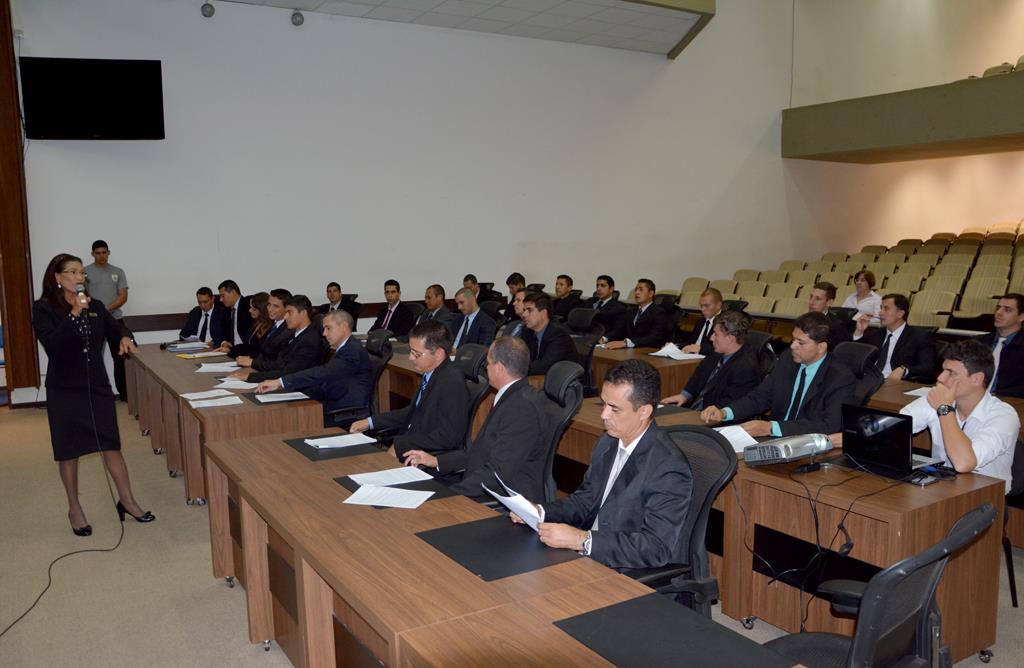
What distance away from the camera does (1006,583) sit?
12.6 ft

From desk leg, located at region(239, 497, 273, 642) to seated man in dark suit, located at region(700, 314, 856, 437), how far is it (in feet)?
7.28

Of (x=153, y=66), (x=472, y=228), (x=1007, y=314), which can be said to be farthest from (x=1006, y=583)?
(x=153, y=66)

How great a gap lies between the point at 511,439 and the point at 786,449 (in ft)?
3.68

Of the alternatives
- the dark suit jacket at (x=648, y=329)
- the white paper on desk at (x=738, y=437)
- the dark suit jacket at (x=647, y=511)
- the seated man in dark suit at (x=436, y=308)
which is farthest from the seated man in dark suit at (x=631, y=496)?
the seated man in dark suit at (x=436, y=308)

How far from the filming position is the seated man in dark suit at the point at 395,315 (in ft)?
29.9

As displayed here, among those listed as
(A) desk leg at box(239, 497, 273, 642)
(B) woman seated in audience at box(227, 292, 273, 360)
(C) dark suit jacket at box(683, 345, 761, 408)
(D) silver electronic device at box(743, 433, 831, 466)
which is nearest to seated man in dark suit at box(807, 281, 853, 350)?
(C) dark suit jacket at box(683, 345, 761, 408)

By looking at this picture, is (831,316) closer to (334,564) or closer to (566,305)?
(566,305)

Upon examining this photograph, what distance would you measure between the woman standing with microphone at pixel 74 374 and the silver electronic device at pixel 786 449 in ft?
11.7

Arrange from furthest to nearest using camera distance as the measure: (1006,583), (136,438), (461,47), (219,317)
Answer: (461,47), (219,317), (136,438), (1006,583)

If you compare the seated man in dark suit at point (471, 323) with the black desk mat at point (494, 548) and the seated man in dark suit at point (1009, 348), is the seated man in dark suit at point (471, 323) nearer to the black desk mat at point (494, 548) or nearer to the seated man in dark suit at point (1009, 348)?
the seated man in dark suit at point (1009, 348)

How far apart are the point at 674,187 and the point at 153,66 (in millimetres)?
7827

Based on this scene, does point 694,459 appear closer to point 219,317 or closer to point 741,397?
point 741,397

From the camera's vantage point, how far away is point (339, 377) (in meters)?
4.90

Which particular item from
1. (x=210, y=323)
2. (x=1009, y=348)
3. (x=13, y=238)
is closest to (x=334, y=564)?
(x=1009, y=348)
